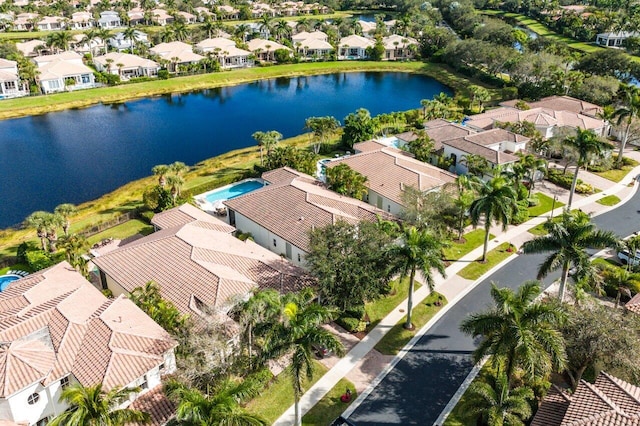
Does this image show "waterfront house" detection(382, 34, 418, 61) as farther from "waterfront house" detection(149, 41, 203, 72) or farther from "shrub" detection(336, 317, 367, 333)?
"shrub" detection(336, 317, 367, 333)

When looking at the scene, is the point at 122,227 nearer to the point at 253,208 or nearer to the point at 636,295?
the point at 253,208

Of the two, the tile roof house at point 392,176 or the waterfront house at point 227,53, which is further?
the waterfront house at point 227,53

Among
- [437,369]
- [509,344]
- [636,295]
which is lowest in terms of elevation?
[437,369]

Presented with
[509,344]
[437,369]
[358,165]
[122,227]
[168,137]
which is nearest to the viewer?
[509,344]

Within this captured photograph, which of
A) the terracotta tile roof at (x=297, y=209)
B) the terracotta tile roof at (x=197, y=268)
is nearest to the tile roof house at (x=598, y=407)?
the terracotta tile roof at (x=197, y=268)

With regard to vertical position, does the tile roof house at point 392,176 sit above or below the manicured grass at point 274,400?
above

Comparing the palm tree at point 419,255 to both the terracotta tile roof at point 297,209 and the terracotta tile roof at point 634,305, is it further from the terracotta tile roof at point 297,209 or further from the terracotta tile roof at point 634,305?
the terracotta tile roof at point 634,305

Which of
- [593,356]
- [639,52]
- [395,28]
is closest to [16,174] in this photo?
[593,356]

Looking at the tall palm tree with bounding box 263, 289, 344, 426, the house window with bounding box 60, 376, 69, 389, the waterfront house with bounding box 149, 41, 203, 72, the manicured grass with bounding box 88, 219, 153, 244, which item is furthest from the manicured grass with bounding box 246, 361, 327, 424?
the waterfront house with bounding box 149, 41, 203, 72
